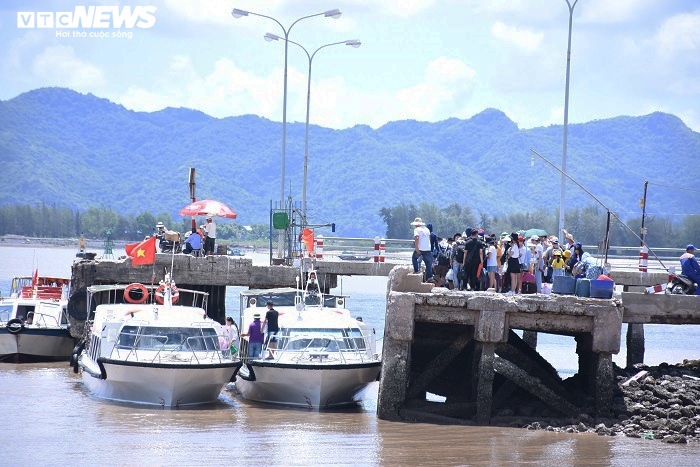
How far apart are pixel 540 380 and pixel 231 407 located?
7070 millimetres

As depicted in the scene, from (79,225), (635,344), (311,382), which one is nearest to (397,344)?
(311,382)

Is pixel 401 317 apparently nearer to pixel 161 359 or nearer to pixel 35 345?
pixel 161 359

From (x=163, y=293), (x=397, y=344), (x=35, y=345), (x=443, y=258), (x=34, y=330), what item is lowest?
(x=35, y=345)

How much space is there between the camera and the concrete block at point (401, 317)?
2369cm

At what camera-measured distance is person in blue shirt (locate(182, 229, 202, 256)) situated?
119 feet

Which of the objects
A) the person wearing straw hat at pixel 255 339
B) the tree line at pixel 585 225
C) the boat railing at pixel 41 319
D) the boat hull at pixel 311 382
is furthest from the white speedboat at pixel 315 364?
the tree line at pixel 585 225

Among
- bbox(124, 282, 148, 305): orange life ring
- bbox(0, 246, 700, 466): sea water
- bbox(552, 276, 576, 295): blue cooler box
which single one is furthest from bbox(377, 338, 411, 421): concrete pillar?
bbox(124, 282, 148, 305): orange life ring

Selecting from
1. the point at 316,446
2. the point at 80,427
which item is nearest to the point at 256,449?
A: the point at 316,446

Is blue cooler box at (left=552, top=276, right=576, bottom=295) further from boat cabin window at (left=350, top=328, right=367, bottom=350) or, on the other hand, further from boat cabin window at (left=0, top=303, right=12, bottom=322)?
boat cabin window at (left=0, top=303, right=12, bottom=322)

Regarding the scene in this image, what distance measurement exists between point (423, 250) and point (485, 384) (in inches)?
183

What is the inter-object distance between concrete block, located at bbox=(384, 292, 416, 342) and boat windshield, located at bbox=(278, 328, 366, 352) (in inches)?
118

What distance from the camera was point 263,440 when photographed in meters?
22.5

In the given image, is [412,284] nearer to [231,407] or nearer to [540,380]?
[540,380]

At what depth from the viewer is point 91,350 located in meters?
28.7
